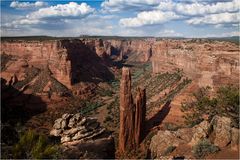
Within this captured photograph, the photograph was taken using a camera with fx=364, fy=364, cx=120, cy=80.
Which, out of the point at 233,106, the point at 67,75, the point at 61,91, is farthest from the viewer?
the point at 67,75

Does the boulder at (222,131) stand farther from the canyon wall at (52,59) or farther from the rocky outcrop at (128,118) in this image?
the canyon wall at (52,59)

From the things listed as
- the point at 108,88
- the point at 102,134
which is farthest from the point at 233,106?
the point at 108,88

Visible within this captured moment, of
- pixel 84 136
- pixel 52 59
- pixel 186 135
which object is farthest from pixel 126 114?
pixel 52 59

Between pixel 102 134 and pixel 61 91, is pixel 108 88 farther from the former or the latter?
pixel 102 134

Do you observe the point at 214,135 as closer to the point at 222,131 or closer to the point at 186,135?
the point at 222,131

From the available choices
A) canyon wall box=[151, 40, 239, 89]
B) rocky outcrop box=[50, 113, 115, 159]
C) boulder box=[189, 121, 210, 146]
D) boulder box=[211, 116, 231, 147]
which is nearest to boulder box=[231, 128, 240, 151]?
boulder box=[211, 116, 231, 147]

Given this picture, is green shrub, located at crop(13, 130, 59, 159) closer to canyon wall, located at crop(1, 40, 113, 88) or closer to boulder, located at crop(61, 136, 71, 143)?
boulder, located at crop(61, 136, 71, 143)

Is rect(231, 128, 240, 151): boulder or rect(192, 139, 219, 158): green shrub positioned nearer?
rect(192, 139, 219, 158): green shrub

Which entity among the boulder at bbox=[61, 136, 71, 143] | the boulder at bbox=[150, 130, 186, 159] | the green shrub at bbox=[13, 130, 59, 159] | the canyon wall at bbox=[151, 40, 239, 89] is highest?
the canyon wall at bbox=[151, 40, 239, 89]
